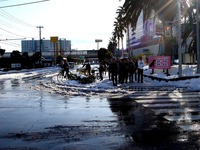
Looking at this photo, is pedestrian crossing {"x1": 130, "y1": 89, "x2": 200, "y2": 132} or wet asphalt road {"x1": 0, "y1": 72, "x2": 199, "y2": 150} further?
pedestrian crossing {"x1": 130, "y1": 89, "x2": 200, "y2": 132}

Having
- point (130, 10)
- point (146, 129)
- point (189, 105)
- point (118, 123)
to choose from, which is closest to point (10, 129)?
point (118, 123)

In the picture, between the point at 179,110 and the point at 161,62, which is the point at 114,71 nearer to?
the point at 161,62

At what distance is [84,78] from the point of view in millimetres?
23906

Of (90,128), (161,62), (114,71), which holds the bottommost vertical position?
(90,128)

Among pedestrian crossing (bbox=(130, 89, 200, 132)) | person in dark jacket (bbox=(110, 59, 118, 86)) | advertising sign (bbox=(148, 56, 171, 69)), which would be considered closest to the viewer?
pedestrian crossing (bbox=(130, 89, 200, 132))

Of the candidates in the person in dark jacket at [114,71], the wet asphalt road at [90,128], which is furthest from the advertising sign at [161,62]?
the wet asphalt road at [90,128]

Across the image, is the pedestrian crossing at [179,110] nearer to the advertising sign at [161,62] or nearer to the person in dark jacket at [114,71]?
the person in dark jacket at [114,71]

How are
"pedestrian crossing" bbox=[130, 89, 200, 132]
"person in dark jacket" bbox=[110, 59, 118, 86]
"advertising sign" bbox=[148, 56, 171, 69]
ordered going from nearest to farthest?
"pedestrian crossing" bbox=[130, 89, 200, 132], "person in dark jacket" bbox=[110, 59, 118, 86], "advertising sign" bbox=[148, 56, 171, 69]

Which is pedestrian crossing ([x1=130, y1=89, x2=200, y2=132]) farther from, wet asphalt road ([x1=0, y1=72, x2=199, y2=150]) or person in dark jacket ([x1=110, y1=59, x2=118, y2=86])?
person in dark jacket ([x1=110, y1=59, x2=118, y2=86])

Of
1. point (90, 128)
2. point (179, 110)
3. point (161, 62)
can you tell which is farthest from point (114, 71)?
point (90, 128)

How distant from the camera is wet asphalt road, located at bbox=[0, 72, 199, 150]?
6707 mm

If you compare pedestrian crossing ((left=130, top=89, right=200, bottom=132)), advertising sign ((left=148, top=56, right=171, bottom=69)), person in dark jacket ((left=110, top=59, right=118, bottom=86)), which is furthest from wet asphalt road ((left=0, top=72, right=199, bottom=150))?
advertising sign ((left=148, top=56, right=171, bottom=69))

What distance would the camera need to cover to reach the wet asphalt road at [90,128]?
6.71 meters

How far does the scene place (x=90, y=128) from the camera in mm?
8281
